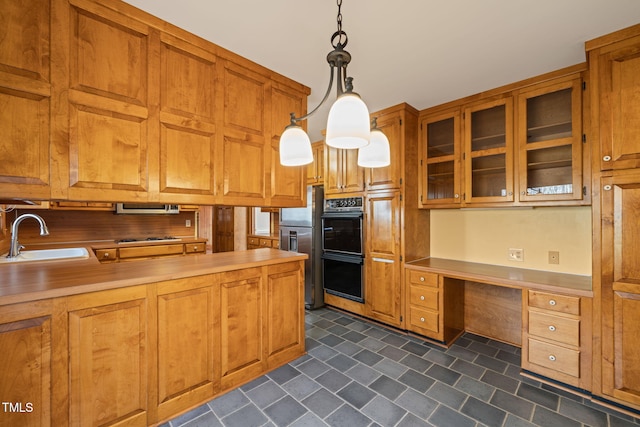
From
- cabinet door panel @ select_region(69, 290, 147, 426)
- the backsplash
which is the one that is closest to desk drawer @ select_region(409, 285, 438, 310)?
cabinet door panel @ select_region(69, 290, 147, 426)

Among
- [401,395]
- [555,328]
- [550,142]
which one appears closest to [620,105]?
[550,142]

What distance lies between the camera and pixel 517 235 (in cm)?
261

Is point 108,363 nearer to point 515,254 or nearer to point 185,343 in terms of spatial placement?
point 185,343

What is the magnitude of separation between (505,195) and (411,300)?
1.36m

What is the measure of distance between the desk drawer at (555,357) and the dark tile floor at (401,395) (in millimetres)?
161

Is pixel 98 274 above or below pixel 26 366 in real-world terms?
above

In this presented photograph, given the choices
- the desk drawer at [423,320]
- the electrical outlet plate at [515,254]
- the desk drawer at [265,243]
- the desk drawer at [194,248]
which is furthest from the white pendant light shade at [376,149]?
the desk drawer at [194,248]

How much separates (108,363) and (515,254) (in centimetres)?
334

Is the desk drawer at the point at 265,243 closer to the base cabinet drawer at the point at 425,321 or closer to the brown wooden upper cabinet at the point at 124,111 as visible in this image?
the brown wooden upper cabinet at the point at 124,111

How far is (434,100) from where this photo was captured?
272 cm

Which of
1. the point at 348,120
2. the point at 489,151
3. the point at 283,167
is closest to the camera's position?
the point at 348,120

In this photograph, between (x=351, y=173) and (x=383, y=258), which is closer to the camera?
(x=383, y=258)

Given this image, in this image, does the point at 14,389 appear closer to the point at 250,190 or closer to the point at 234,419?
the point at 234,419

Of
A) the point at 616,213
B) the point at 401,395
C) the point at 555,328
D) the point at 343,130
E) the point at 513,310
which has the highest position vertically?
the point at 343,130
